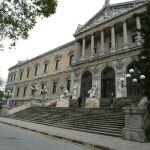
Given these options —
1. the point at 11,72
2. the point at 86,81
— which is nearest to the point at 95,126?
the point at 86,81

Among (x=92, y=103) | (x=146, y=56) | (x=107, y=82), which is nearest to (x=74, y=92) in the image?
(x=107, y=82)

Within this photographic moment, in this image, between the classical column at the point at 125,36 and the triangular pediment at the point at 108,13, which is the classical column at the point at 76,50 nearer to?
the triangular pediment at the point at 108,13

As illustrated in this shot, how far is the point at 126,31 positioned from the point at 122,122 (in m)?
15.1

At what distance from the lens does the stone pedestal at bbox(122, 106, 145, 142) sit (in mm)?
9428

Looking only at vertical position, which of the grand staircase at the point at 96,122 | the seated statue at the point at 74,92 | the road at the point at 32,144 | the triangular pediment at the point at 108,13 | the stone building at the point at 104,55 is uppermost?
the triangular pediment at the point at 108,13

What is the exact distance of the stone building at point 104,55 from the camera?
22.0 meters

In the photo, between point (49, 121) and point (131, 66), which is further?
point (131, 66)

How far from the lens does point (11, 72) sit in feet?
170

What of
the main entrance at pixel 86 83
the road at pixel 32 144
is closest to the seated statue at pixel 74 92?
the main entrance at pixel 86 83

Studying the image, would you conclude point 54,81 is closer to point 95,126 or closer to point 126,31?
point 126,31

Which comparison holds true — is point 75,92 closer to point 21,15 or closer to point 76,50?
point 76,50

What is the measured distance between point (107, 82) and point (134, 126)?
573 inches

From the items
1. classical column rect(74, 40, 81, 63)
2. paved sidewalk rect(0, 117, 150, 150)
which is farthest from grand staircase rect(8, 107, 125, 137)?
classical column rect(74, 40, 81, 63)

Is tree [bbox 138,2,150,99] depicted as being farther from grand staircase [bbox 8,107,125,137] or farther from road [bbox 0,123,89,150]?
road [bbox 0,123,89,150]
